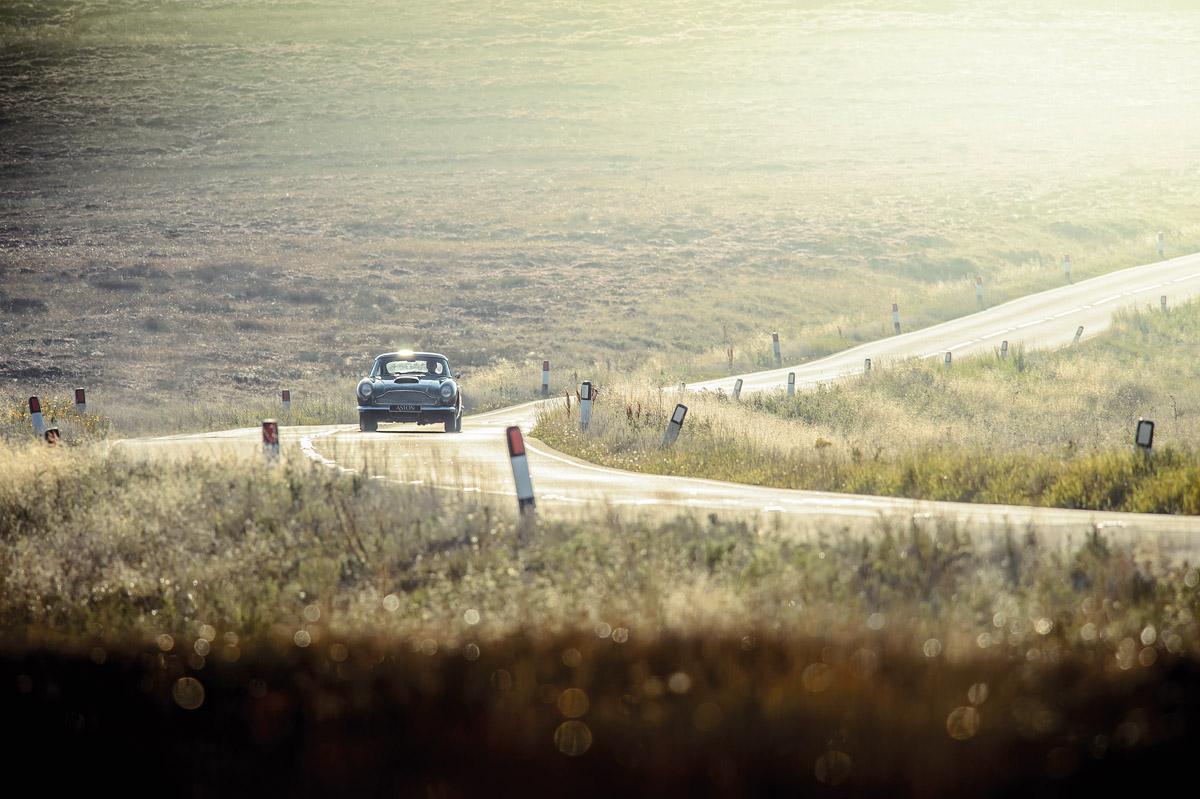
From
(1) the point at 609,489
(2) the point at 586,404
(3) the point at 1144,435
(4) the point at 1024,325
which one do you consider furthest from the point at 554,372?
(3) the point at 1144,435

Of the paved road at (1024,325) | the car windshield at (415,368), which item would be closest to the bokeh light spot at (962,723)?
the car windshield at (415,368)

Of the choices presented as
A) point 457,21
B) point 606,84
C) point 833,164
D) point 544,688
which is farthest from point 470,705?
point 457,21

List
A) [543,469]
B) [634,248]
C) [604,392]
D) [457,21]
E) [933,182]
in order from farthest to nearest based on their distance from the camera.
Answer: [457,21] → [933,182] → [634,248] → [604,392] → [543,469]

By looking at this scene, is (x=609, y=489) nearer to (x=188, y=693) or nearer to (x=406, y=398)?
(x=188, y=693)

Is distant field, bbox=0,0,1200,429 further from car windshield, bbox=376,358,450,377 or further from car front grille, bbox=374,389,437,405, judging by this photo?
car front grille, bbox=374,389,437,405

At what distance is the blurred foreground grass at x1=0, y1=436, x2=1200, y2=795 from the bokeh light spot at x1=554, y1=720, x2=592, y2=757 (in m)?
0.02

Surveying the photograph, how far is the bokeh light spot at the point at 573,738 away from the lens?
4.68 m

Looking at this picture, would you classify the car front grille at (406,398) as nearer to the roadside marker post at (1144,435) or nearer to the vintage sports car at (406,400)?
the vintage sports car at (406,400)

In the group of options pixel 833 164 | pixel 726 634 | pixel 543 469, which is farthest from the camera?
pixel 833 164

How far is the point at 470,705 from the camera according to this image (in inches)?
205

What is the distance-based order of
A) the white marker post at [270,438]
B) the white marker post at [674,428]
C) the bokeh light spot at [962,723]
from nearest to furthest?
the bokeh light spot at [962,723] → the white marker post at [270,438] → the white marker post at [674,428]

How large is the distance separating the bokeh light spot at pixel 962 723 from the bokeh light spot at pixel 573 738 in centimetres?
149

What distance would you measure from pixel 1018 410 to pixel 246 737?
74.0 ft

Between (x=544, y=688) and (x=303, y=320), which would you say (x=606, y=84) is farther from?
(x=544, y=688)
